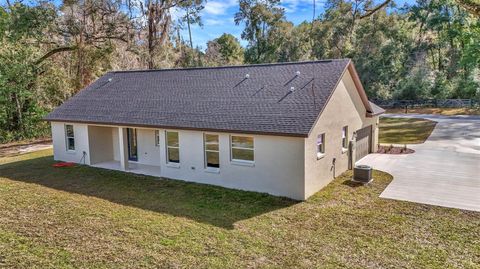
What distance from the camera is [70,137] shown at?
1688 cm

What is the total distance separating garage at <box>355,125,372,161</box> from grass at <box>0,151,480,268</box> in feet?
13.8

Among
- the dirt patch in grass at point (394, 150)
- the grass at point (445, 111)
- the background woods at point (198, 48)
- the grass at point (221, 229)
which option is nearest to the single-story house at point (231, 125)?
the grass at point (221, 229)

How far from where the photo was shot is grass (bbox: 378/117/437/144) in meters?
23.0

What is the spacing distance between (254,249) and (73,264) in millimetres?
3854

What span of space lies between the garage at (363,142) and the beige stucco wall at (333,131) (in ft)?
2.15

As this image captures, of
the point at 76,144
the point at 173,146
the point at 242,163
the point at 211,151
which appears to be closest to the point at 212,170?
the point at 211,151

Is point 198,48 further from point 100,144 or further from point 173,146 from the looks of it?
point 173,146

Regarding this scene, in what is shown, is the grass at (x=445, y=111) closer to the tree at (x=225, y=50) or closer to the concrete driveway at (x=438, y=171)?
the concrete driveway at (x=438, y=171)

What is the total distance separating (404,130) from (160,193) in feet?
72.7

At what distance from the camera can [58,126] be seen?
16797mm

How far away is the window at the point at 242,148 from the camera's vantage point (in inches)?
466

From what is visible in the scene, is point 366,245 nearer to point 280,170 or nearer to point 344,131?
point 280,170

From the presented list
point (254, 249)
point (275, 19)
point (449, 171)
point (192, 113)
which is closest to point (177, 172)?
point (192, 113)

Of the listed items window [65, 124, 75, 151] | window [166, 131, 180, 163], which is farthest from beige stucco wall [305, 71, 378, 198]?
window [65, 124, 75, 151]
